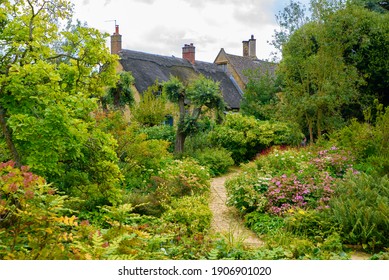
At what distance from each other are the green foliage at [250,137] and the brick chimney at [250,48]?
21.5 metres

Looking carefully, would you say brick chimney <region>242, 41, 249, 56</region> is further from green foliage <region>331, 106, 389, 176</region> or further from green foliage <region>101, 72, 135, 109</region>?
green foliage <region>331, 106, 389, 176</region>

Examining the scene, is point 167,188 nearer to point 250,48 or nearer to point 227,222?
point 227,222

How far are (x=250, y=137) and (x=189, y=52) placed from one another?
17609mm

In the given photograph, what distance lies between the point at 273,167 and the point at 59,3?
616cm

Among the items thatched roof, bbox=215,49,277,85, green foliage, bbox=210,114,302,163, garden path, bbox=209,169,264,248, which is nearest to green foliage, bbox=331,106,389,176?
garden path, bbox=209,169,264,248

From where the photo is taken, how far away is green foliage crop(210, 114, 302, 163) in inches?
656

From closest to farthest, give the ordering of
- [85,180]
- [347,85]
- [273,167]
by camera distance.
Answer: [85,180]
[273,167]
[347,85]

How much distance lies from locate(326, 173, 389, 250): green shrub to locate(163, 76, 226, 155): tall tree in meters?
8.01

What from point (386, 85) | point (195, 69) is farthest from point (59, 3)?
point (195, 69)

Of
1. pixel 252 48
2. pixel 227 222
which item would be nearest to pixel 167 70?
pixel 252 48

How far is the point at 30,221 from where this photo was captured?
4.26 m

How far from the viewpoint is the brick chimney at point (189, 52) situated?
107 ft

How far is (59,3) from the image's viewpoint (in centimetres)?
788
